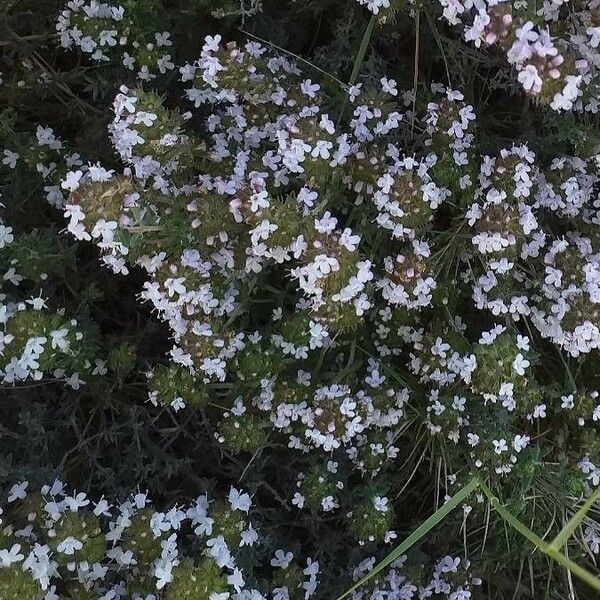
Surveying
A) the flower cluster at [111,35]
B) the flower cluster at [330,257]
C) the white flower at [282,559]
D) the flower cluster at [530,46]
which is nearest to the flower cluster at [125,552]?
the white flower at [282,559]

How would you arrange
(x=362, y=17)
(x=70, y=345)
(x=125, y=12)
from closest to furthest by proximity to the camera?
(x=70, y=345) < (x=125, y=12) < (x=362, y=17)

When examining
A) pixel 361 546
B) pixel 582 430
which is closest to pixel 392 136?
pixel 582 430

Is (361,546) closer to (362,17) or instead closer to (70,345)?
(70,345)

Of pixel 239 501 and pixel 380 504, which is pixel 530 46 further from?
pixel 239 501

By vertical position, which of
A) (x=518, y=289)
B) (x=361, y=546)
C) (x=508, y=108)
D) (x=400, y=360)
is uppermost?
(x=508, y=108)

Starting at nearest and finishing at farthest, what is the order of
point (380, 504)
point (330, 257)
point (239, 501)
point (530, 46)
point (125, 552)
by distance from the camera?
point (530, 46) → point (330, 257) → point (125, 552) → point (239, 501) → point (380, 504)

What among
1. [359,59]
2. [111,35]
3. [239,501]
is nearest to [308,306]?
[239,501]

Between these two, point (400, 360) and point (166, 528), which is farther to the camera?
point (400, 360)

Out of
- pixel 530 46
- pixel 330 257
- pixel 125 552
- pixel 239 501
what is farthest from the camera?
pixel 239 501

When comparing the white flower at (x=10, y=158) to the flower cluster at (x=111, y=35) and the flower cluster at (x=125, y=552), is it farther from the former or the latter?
the flower cluster at (x=125, y=552)

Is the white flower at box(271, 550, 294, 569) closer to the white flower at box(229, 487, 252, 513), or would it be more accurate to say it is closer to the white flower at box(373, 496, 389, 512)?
the white flower at box(229, 487, 252, 513)

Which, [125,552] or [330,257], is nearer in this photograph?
[330,257]
